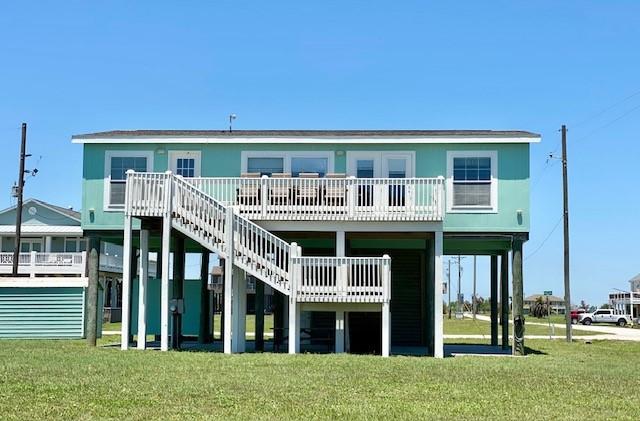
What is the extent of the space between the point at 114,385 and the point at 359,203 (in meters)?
9.03

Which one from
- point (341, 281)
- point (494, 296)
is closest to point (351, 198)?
point (341, 281)

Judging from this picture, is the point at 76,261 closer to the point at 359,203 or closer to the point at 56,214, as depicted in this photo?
the point at 56,214

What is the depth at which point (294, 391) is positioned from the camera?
1241 cm

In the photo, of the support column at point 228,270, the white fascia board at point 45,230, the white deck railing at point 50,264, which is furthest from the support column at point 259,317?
the white fascia board at point 45,230

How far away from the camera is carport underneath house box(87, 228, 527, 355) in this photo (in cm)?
2169

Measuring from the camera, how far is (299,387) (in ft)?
42.3

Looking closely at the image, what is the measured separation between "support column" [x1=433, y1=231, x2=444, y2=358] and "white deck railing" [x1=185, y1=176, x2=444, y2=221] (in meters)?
0.71

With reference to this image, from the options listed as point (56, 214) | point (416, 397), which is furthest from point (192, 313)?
point (56, 214)

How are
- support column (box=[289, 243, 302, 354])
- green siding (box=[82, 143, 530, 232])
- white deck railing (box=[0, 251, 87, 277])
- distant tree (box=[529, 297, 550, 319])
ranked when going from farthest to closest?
distant tree (box=[529, 297, 550, 319])
white deck railing (box=[0, 251, 87, 277])
green siding (box=[82, 143, 530, 232])
support column (box=[289, 243, 302, 354])

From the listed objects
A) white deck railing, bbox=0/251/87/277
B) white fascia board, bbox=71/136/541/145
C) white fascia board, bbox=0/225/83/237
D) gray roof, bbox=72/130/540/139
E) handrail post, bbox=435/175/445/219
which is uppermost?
gray roof, bbox=72/130/540/139

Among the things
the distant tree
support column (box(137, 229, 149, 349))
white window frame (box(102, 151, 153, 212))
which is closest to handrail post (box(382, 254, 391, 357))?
support column (box(137, 229, 149, 349))

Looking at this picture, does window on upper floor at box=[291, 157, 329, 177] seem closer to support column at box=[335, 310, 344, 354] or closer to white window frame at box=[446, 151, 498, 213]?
white window frame at box=[446, 151, 498, 213]

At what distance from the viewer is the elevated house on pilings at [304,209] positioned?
19969mm

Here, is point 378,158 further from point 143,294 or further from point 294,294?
point 143,294
